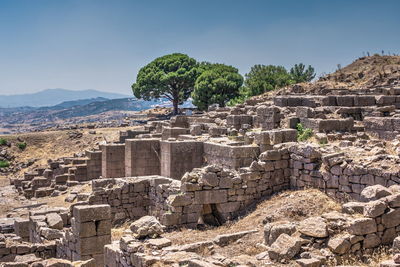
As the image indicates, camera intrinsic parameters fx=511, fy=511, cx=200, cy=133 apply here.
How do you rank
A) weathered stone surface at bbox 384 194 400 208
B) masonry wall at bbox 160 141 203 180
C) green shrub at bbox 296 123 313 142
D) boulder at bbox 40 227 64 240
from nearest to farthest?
Result: weathered stone surface at bbox 384 194 400 208 → boulder at bbox 40 227 64 240 → green shrub at bbox 296 123 313 142 → masonry wall at bbox 160 141 203 180

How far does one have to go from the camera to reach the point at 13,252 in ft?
45.0

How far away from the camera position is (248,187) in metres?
12.7

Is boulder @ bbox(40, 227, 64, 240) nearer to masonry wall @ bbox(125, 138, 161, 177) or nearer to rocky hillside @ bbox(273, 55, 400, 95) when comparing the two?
masonry wall @ bbox(125, 138, 161, 177)

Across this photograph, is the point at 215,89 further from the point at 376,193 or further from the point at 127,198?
the point at 376,193

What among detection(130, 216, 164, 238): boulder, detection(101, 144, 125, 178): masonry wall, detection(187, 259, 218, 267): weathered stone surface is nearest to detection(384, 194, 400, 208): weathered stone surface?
detection(187, 259, 218, 267): weathered stone surface

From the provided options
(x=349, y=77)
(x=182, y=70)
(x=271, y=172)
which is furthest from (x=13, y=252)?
(x=182, y=70)

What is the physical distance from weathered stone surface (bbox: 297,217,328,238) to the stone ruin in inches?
0.8

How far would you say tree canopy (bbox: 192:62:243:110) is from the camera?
52688 millimetres

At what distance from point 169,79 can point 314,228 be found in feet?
173

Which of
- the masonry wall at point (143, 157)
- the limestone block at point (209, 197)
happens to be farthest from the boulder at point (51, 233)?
the masonry wall at point (143, 157)

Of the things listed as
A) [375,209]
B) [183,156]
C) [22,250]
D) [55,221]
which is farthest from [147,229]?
[183,156]

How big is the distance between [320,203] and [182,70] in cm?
5090

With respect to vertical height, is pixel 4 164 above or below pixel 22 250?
below

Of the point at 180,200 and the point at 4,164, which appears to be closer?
the point at 180,200
